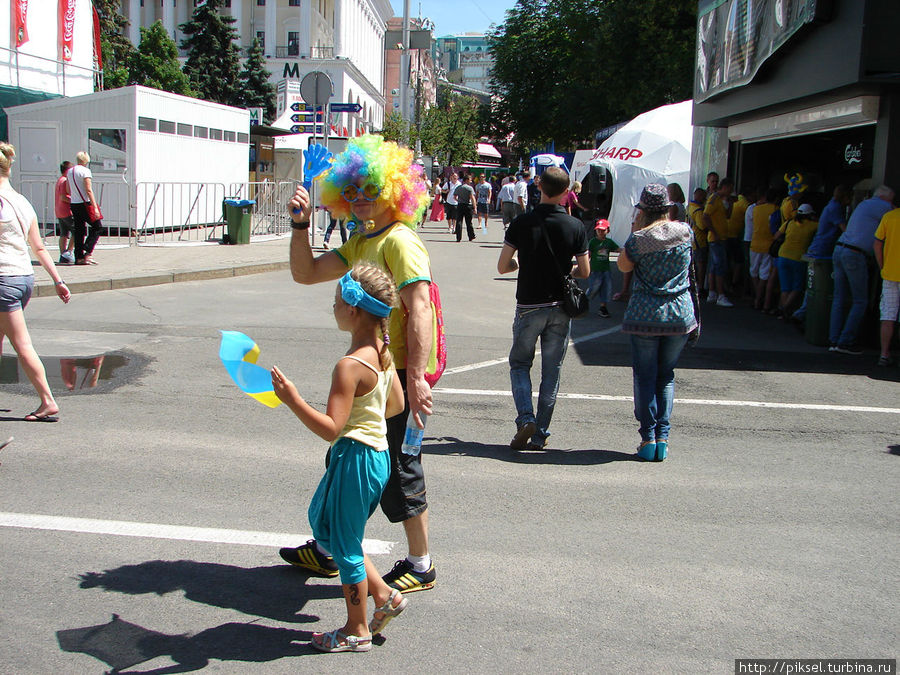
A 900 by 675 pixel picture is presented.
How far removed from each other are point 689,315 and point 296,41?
62.4 m

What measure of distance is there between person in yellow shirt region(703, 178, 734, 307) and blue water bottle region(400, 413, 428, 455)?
10381mm

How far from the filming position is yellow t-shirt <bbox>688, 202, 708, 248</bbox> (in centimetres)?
1319

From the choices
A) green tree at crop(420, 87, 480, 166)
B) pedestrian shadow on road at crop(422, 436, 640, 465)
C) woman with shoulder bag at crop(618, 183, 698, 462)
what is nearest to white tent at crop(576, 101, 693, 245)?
woman with shoulder bag at crop(618, 183, 698, 462)

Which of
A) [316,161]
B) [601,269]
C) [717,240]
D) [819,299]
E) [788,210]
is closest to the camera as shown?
[316,161]

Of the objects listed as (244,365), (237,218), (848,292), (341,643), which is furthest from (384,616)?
(237,218)

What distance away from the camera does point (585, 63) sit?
30.9m

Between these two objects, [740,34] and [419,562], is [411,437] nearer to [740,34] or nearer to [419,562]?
[419,562]

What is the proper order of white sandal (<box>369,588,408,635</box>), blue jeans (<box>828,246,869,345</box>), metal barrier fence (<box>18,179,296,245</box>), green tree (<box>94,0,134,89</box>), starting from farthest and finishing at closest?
green tree (<box>94,0,134,89</box>), metal barrier fence (<box>18,179,296,245</box>), blue jeans (<box>828,246,869,345</box>), white sandal (<box>369,588,408,635</box>)

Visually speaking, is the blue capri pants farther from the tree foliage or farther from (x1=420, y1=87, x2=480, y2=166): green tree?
(x1=420, y1=87, x2=480, y2=166): green tree

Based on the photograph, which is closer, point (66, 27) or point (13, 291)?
point (13, 291)

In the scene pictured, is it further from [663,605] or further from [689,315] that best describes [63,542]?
[689,315]

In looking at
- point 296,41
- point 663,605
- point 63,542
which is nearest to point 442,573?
point 663,605

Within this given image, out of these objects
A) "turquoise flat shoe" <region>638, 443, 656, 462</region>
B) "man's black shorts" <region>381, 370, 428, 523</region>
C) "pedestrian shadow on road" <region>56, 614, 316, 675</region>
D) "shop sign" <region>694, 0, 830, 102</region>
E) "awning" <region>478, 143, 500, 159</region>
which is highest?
"awning" <region>478, 143, 500, 159</region>

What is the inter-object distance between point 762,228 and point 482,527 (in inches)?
368
